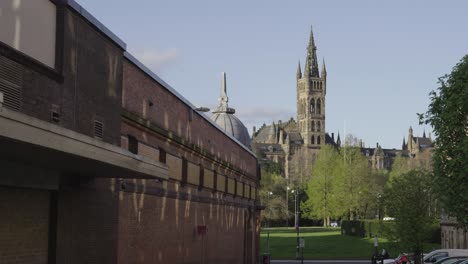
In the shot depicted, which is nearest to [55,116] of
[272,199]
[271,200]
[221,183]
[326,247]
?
[221,183]

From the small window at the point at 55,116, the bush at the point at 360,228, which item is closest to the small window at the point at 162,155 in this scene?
the small window at the point at 55,116

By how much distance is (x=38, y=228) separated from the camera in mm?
13281

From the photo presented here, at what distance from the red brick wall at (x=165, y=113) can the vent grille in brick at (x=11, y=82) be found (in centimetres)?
682

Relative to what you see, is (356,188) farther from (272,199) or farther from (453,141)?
(453,141)

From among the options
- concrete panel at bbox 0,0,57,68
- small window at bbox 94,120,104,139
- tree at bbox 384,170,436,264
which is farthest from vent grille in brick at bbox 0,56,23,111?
tree at bbox 384,170,436,264

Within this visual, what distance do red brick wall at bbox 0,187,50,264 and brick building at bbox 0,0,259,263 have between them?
0.02 m

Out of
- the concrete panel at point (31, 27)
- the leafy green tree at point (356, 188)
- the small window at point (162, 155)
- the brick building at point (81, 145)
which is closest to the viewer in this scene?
the brick building at point (81, 145)

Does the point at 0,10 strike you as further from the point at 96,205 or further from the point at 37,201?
the point at 96,205

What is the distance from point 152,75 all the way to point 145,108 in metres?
1.22

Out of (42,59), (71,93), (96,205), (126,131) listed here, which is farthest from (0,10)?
(126,131)

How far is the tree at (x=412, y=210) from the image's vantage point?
40.8 meters

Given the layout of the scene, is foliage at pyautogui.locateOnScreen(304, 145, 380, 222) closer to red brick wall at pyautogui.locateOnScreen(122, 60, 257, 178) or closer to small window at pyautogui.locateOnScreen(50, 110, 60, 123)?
red brick wall at pyautogui.locateOnScreen(122, 60, 257, 178)

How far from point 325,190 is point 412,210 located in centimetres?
6282

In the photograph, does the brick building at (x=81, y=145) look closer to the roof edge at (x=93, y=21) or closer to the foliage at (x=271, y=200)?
the roof edge at (x=93, y=21)
